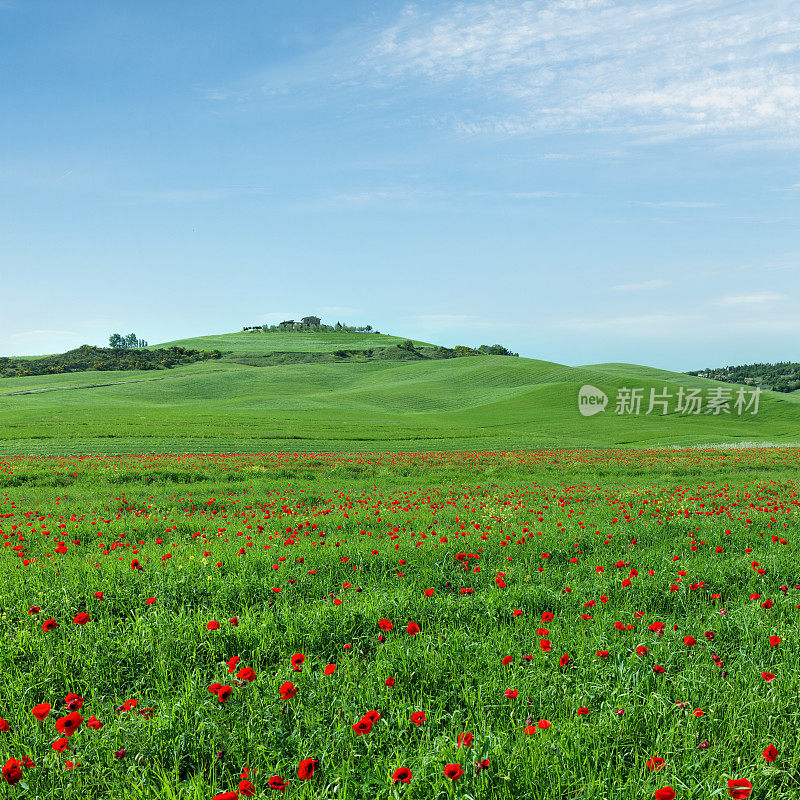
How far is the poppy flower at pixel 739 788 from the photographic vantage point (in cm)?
270

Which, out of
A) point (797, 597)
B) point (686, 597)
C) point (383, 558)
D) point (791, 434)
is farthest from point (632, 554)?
point (791, 434)

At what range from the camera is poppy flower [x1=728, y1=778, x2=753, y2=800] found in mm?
2699

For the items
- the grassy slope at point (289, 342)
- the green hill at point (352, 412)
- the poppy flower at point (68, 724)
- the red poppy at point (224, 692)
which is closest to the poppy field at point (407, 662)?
the red poppy at point (224, 692)

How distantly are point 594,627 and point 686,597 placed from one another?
69.8 inches

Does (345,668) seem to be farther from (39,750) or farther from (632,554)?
(632,554)

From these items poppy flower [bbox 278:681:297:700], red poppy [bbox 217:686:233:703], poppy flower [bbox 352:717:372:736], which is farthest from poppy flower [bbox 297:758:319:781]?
red poppy [bbox 217:686:233:703]

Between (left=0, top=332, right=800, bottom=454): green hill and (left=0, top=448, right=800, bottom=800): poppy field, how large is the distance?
84.7ft

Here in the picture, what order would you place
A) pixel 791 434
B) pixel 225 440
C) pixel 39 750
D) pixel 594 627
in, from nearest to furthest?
pixel 39 750, pixel 594 627, pixel 225 440, pixel 791 434

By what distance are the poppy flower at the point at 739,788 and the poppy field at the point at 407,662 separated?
0.02 meters

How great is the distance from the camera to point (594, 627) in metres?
4.64

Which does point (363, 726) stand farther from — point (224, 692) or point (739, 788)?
point (739, 788)

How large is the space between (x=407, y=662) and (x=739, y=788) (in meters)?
2.21

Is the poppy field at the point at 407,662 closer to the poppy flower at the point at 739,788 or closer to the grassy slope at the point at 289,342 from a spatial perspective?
the poppy flower at the point at 739,788

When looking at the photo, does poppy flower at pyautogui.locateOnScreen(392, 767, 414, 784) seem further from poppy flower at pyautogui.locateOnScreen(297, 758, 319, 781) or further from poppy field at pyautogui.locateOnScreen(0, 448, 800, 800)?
poppy flower at pyautogui.locateOnScreen(297, 758, 319, 781)
